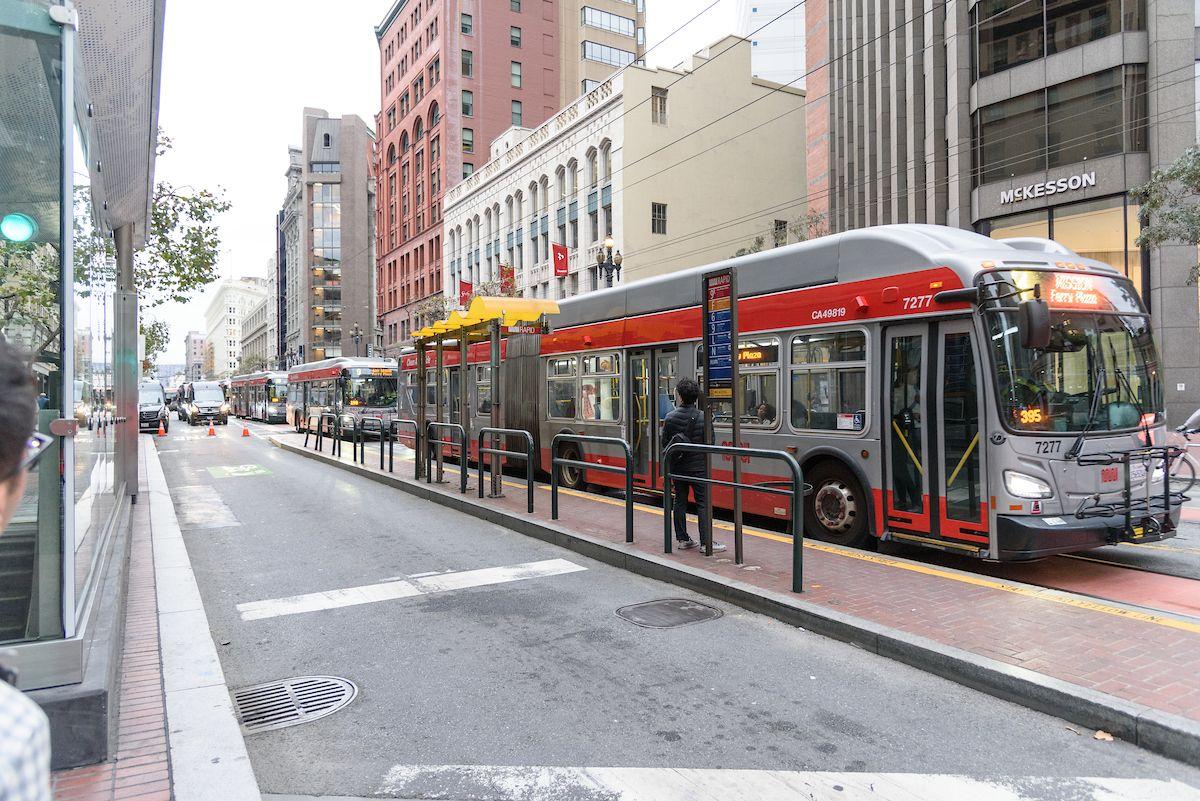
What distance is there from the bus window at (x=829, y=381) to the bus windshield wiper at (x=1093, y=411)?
75.0 inches

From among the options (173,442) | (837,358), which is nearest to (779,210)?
(173,442)

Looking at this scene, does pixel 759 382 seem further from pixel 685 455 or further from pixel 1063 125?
pixel 1063 125

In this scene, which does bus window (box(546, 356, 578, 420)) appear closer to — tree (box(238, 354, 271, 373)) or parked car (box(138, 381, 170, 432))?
parked car (box(138, 381, 170, 432))

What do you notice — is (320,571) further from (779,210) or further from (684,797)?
(779,210)

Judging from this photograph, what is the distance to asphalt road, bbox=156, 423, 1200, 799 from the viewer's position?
3676mm

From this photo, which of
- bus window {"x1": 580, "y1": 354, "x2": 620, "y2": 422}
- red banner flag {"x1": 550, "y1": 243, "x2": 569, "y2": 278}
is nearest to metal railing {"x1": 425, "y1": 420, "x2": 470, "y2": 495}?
bus window {"x1": 580, "y1": 354, "x2": 620, "y2": 422}

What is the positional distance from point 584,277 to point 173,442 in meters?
21.7

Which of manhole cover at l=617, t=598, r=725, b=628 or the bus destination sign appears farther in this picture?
the bus destination sign

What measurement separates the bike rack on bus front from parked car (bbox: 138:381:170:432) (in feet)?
122

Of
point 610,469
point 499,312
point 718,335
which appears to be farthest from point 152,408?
point 718,335

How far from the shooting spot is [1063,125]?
2406 cm

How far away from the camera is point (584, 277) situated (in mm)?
40750

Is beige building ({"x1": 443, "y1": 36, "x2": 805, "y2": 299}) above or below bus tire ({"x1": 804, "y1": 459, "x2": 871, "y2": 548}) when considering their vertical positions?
above

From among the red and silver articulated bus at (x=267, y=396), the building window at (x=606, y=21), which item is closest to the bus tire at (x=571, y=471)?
the red and silver articulated bus at (x=267, y=396)
